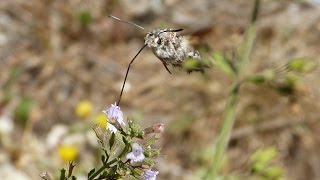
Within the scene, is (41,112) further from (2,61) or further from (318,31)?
(318,31)

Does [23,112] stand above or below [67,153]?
above

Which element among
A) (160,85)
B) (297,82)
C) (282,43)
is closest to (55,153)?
(160,85)

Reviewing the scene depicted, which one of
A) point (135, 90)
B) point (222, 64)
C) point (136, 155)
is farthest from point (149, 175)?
point (135, 90)

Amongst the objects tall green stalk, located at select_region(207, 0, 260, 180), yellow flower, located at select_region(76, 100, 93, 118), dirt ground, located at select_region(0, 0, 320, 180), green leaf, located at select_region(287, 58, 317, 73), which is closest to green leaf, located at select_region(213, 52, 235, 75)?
tall green stalk, located at select_region(207, 0, 260, 180)

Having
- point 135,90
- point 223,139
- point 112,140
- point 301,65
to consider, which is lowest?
point 112,140

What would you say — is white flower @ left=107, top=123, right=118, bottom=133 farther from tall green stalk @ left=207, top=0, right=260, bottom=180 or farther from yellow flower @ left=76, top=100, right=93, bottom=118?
yellow flower @ left=76, top=100, right=93, bottom=118

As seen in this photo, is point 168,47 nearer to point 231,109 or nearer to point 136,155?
point 136,155

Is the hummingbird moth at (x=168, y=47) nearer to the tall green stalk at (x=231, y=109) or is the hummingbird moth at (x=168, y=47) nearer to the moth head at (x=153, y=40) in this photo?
the moth head at (x=153, y=40)
